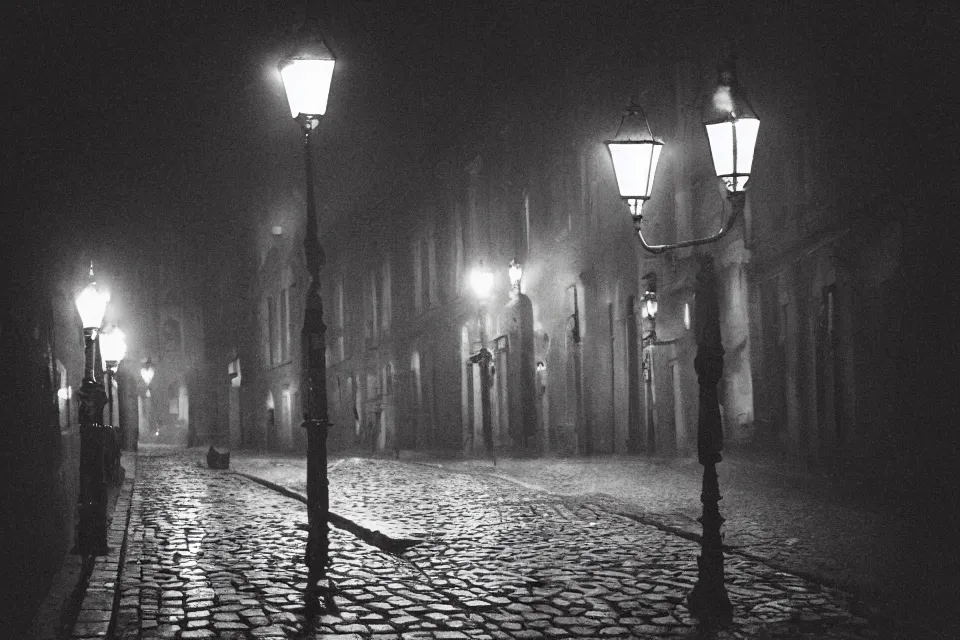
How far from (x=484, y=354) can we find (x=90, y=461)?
18.0m

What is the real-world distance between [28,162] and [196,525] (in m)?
5.55

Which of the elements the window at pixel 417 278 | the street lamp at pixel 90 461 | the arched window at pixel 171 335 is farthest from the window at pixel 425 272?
the arched window at pixel 171 335

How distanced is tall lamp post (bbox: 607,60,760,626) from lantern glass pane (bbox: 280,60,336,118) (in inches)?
89.6

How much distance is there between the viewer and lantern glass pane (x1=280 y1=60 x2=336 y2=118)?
9.28 m

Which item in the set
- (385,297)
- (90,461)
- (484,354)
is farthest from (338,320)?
(90,461)

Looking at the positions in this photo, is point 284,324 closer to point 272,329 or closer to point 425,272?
point 272,329

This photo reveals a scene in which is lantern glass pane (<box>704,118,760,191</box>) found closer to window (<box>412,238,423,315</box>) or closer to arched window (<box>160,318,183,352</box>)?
window (<box>412,238,423,315</box>)

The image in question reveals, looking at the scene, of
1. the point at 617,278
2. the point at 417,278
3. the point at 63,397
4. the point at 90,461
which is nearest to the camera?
the point at 90,461

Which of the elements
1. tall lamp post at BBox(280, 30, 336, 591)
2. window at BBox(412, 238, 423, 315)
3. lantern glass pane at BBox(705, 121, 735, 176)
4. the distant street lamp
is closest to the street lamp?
tall lamp post at BBox(280, 30, 336, 591)

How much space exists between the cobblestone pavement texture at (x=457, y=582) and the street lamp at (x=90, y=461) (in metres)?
0.39

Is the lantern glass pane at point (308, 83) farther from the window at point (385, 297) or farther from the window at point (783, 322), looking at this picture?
the window at point (385, 297)

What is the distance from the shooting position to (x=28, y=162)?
8594mm

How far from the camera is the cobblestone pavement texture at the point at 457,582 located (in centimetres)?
704

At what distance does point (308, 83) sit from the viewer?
9312 millimetres
